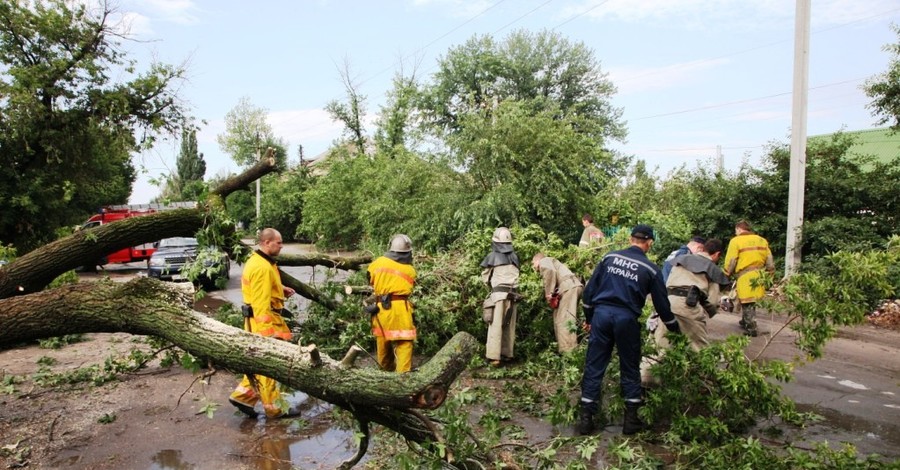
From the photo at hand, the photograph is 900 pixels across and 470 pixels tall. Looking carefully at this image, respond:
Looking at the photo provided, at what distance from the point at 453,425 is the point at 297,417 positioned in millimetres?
2521

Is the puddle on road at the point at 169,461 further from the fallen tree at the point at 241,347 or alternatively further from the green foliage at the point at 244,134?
the green foliage at the point at 244,134

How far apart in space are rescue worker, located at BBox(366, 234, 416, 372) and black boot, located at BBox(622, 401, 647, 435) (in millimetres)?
2178

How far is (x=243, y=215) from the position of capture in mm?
43688

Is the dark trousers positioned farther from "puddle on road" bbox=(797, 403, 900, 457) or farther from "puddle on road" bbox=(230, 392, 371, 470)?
"puddle on road" bbox=(230, 392, 371, 470)

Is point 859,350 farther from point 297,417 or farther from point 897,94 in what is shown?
→ point 297,417

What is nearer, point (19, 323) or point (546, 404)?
point (19, 323)

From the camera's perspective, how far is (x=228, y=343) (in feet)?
12.9

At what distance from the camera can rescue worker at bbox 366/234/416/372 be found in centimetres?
583

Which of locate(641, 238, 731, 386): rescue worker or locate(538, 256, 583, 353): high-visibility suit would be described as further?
locate(538, 256, 583, 353): high-visibility suit

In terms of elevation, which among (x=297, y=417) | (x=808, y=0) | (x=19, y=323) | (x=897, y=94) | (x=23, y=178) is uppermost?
(x=808, y=0)

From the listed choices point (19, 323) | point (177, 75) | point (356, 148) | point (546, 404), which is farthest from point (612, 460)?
point (356, 148)

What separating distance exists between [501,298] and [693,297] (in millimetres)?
2112

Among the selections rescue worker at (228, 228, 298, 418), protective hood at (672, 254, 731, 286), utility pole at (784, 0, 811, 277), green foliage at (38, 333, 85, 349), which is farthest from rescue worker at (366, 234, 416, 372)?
utility pole at (784, 0, 811, 277)

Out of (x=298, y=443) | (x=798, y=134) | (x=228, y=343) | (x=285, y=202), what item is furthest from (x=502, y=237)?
(x=285, y=202)
